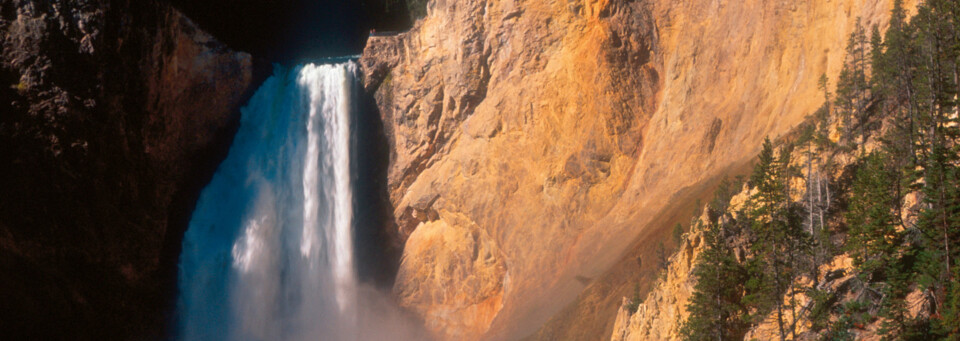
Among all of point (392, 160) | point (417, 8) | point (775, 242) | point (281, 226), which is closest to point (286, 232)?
point (281, 226)

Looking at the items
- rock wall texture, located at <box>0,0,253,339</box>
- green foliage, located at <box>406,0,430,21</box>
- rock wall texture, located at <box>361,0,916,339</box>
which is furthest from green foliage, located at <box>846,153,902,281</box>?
rock wall texture, located at <box>0,0,253,339</box>

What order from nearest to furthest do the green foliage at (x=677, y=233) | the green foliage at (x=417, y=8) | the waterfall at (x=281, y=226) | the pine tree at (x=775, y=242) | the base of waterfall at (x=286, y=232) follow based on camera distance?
1. the pine tree at (x=775, y=242)
2. the green foliage at (x=677, y=233)
3. the base of waterfall at (x=286, y=232)
4. the waterfall at (x=281, y=226)
5. the green foliage at (x=417, y=8)

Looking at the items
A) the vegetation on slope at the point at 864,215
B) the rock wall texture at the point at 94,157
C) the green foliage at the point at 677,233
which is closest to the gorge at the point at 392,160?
the rock wall texture at the point at 94,157

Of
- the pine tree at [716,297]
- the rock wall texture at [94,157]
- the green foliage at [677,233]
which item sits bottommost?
the pine tree at [716,297]

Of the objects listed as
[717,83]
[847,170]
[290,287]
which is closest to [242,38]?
[290,287]

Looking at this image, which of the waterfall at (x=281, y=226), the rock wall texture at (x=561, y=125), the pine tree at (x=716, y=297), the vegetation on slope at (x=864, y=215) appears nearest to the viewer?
the vegetation on slope at (x=864, y=215)

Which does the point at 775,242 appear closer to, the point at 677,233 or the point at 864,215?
the point at 864,215

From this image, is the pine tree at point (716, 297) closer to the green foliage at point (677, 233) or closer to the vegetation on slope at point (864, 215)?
the vegetation on slope at point (864, 215)
